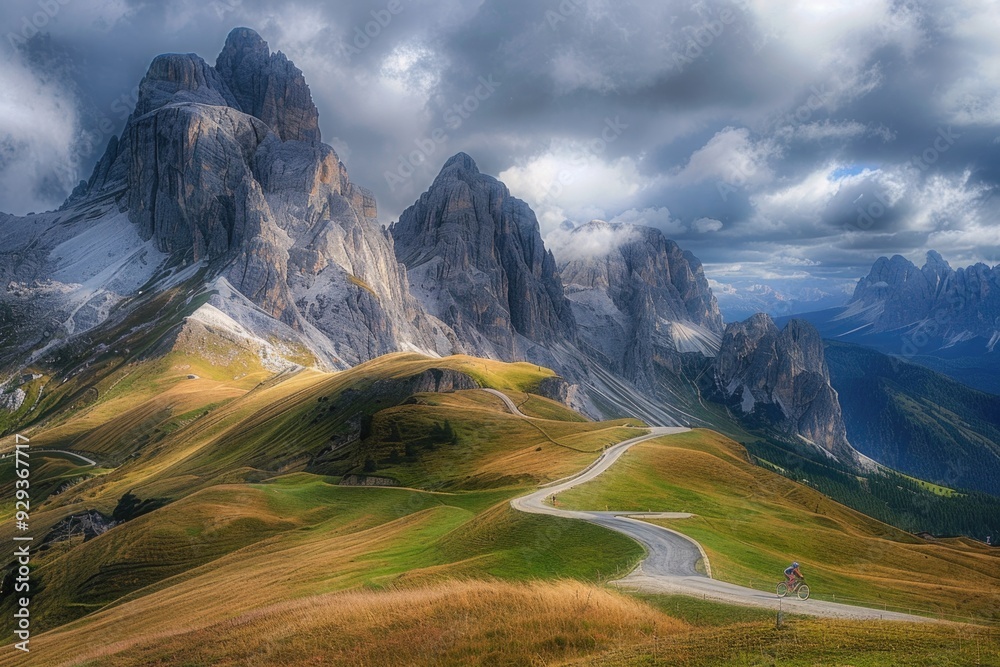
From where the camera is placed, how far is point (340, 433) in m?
96.8

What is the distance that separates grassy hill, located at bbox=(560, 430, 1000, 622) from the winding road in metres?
1.32

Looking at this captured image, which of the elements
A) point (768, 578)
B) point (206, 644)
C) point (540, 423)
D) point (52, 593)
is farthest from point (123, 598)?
point (540, 423)

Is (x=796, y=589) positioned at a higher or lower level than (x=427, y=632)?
lower

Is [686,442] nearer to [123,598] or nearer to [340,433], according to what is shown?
[340,433]

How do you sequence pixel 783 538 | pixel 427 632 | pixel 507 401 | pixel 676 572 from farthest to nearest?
1. pixel 507 401
2. pixel 783 538
3. pixel 676 572
4. pixel 427 632

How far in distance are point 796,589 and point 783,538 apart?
586 inches

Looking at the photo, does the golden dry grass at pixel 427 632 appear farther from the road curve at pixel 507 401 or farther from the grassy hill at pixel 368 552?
the road curve at pixel 507 401

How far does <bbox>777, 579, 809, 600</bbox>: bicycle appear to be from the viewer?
24469 mm

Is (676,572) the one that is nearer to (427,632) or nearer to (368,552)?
(427,632)

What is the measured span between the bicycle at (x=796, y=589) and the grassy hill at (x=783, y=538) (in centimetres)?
144

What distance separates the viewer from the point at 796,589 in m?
26.7

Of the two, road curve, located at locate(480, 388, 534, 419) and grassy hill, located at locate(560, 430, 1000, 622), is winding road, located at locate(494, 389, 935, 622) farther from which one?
road curve, located at locate(480, 388, 534, 419)

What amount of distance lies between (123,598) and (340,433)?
51.4 meters

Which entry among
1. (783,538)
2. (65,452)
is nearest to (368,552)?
(783,538)
